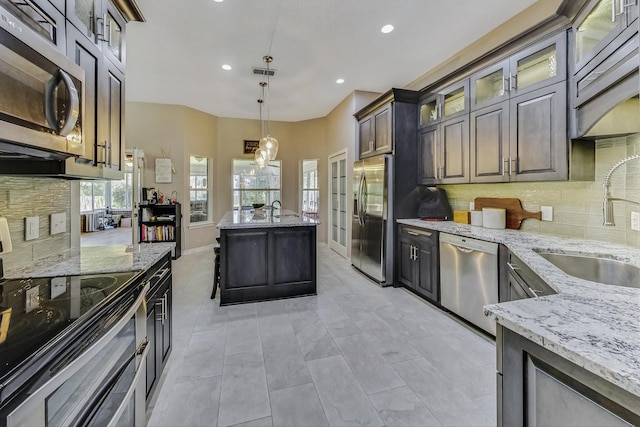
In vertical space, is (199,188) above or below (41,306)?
above

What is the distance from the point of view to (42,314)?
96 centimetres

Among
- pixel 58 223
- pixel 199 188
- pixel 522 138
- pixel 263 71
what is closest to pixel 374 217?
pixel 522 138

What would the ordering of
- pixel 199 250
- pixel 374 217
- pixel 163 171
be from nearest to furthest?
pixel 374 217
pixel 163 171
pixel 199 250

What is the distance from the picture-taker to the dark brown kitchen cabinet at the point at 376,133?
4027mm

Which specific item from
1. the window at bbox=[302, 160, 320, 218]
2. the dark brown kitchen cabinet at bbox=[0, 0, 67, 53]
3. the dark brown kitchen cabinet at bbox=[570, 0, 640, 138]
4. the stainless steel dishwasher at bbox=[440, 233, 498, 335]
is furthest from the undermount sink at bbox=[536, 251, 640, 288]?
the window at bbox=[302, 160, 320, 218]

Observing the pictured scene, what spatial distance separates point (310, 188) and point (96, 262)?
5774mm

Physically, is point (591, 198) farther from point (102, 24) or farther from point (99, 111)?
point (102, 24)

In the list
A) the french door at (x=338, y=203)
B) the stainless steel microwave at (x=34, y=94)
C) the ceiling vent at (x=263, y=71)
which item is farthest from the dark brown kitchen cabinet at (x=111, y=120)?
the french door at (x=338, y=203)

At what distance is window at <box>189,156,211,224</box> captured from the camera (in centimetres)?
626

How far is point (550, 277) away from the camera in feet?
4.28

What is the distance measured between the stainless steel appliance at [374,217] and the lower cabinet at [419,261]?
0.19 meters

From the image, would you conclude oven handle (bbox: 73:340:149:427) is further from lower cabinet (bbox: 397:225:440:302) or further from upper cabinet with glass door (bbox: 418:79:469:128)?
upper cabinet with glass door (bbox: 418:79:469:128)

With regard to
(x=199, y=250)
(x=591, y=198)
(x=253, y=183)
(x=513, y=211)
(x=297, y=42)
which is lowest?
(x=199, y=250)

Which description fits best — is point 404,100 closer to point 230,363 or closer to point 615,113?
point 615,113
